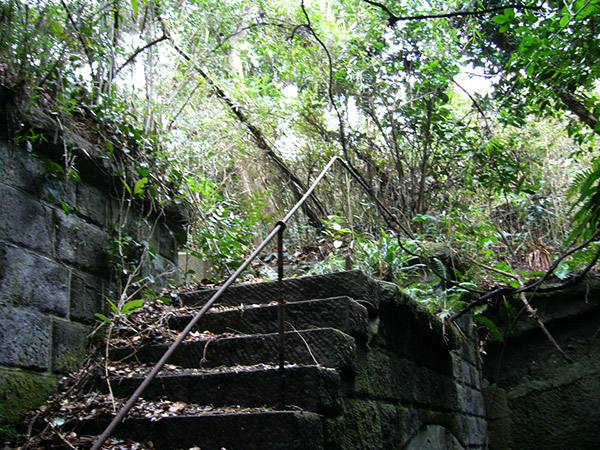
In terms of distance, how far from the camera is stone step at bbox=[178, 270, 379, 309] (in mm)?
2691

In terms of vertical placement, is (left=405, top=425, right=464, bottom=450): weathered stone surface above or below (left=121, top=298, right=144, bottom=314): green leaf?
below

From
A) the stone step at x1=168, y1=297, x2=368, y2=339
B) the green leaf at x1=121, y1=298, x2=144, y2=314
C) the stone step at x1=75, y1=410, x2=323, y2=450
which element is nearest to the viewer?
the stone step at x1=75, y1=410, x2=323, y2=450

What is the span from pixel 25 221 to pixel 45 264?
226 mm

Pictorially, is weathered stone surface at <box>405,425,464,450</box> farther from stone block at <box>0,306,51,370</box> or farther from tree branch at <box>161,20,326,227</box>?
tree branch at <box>161,20,326,227</box>

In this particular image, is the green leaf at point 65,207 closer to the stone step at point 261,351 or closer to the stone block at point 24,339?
the stone block at point 24,339

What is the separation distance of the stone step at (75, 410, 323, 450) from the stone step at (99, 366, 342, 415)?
100mm

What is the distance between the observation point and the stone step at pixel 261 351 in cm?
227

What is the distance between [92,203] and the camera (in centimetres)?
285

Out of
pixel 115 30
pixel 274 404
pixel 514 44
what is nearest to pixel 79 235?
pixel 274 404

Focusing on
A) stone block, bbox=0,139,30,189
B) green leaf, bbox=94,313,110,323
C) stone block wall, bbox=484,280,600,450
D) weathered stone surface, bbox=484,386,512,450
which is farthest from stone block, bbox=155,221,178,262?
weathered stone surface, bbox=484,386,512,450

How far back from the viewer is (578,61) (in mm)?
3533

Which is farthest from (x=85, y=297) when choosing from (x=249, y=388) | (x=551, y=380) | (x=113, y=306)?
(x=551, y=380)

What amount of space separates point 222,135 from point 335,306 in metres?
4.03

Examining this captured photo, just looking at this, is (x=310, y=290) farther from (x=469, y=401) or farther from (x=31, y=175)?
(x=469, y=401)
